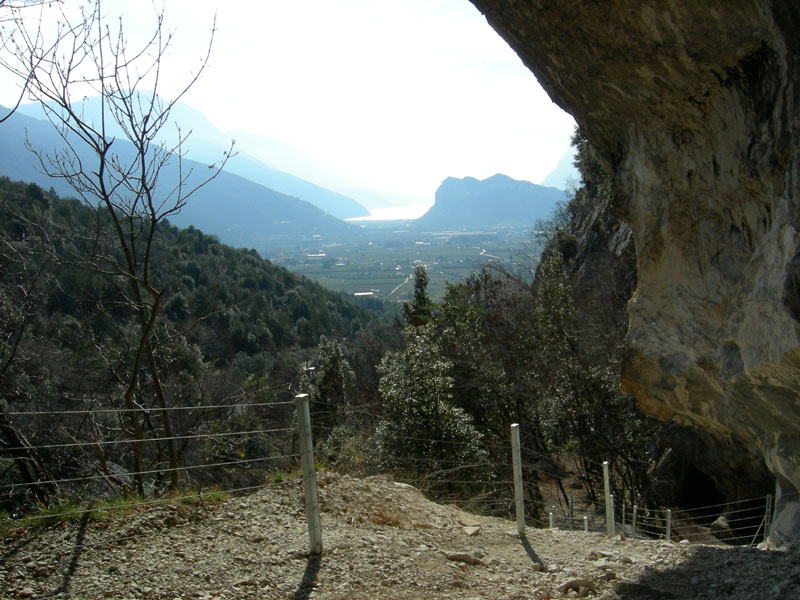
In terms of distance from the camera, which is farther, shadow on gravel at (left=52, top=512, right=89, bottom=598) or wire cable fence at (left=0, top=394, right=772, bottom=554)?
wire cable fence at (left=0, top=394, right=772, bottom=554)

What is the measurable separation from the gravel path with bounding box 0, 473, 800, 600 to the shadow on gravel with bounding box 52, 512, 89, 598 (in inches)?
0.4

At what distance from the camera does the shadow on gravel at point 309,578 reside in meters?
3.54

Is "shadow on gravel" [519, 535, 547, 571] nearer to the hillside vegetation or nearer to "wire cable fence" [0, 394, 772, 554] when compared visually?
"wire cable fence" [0, 394, 772, 554]

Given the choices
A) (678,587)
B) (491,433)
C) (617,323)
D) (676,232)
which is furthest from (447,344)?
(678,587)

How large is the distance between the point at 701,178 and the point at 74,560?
6661mm

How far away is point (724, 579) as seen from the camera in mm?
3986

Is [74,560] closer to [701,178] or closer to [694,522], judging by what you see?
[701,178]

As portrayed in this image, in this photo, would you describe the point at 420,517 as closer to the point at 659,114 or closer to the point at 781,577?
the point at 781,577

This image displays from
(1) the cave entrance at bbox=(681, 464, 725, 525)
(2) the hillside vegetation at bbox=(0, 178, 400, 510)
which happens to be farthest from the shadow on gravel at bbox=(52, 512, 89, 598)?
(1) the cave entrance at bbox=(681, 464, 725, 525)

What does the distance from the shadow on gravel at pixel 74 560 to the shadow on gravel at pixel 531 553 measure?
308cm

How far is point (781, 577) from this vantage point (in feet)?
12.8

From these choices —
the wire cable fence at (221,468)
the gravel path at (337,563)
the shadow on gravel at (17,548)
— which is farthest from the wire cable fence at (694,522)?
the shadow on gravel at (17,548)

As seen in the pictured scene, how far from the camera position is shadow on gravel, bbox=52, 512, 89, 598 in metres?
3.40

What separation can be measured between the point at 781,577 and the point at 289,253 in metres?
152
